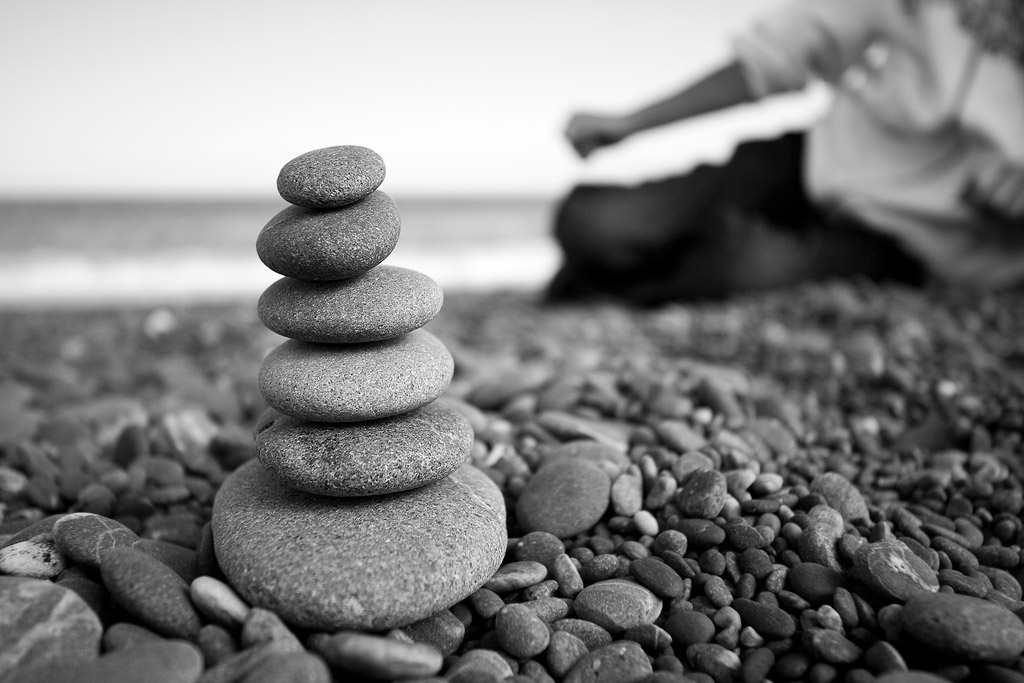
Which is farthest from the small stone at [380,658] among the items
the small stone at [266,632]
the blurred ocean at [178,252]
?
the blurred ocean at [178,252]

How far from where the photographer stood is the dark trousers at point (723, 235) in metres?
4.91

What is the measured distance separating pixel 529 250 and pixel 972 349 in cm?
1174

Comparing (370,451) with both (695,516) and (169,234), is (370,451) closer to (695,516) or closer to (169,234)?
(695,516)

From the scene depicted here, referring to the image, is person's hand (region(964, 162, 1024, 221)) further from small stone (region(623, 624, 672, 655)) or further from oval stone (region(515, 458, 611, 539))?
small stone (region(623, 624, 672, 655))

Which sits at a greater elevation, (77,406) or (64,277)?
(77,406)

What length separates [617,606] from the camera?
1562 millimetres

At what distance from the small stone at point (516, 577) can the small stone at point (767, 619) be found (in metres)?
0.45

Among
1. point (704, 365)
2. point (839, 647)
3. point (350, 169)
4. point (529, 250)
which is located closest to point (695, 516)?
point (839, 647)

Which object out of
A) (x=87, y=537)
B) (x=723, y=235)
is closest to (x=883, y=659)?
(x=87, y=537)

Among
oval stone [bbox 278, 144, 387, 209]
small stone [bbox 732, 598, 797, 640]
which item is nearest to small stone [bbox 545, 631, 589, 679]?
small stone [bbox 732, 598, 797, 640]

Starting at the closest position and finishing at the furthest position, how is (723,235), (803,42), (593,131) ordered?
(803,42)
(593,131)
(723,235)

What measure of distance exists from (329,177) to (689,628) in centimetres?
126

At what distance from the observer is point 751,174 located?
5.05 m

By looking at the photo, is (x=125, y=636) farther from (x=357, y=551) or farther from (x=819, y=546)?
(x=819, y=546)
